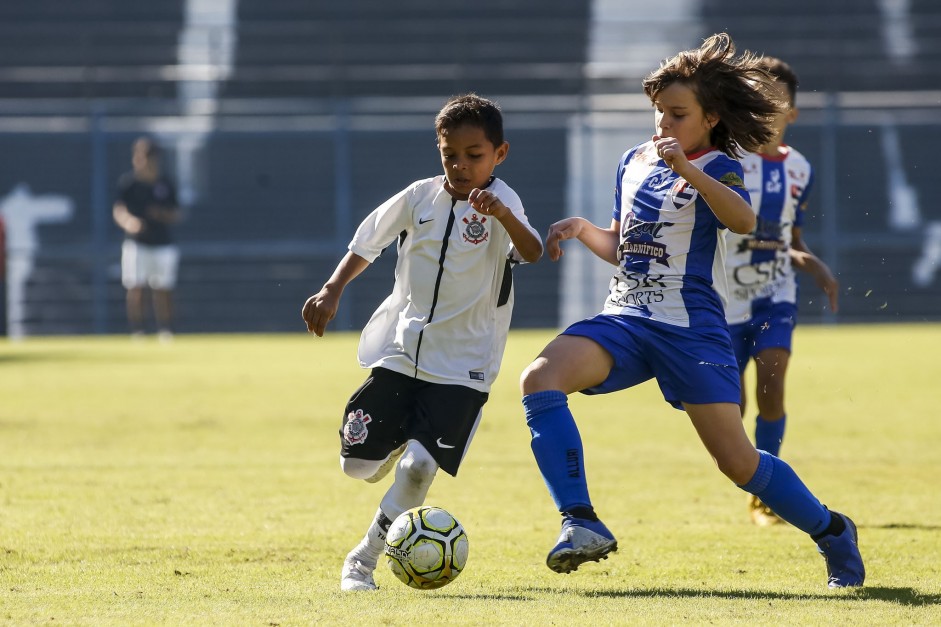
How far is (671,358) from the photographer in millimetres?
4508

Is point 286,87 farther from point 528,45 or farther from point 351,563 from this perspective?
point 351,563

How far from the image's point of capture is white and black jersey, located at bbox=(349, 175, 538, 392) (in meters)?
4.74

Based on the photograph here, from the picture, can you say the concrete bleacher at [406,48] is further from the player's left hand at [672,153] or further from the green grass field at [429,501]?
the player's left hand at [672,153]

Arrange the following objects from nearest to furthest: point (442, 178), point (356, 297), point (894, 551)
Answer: point (442, 178), point (894, 551), point (356, 297)

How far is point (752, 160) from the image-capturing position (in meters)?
6.46

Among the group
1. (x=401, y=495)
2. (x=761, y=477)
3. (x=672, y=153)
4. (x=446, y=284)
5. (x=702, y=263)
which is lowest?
(x=401, y=495)

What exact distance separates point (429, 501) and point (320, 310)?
2.17m

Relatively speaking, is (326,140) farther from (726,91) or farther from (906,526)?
(726,91)

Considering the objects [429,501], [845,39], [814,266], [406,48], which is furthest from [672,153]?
[845,39]

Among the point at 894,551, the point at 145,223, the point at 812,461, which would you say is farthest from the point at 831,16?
the point at 894,551

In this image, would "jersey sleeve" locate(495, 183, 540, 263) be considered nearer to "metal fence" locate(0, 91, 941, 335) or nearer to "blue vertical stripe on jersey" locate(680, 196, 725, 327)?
"blue vertical stripe on jersey" locate(680, 196, 725, 327)

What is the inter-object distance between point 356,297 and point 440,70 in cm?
408

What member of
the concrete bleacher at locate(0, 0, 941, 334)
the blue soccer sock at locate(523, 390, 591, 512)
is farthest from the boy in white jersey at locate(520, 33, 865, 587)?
the concrete bleacher at locate(0, 0, 941, 334)

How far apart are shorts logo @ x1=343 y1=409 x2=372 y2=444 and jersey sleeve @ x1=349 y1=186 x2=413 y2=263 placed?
0.50 metres
